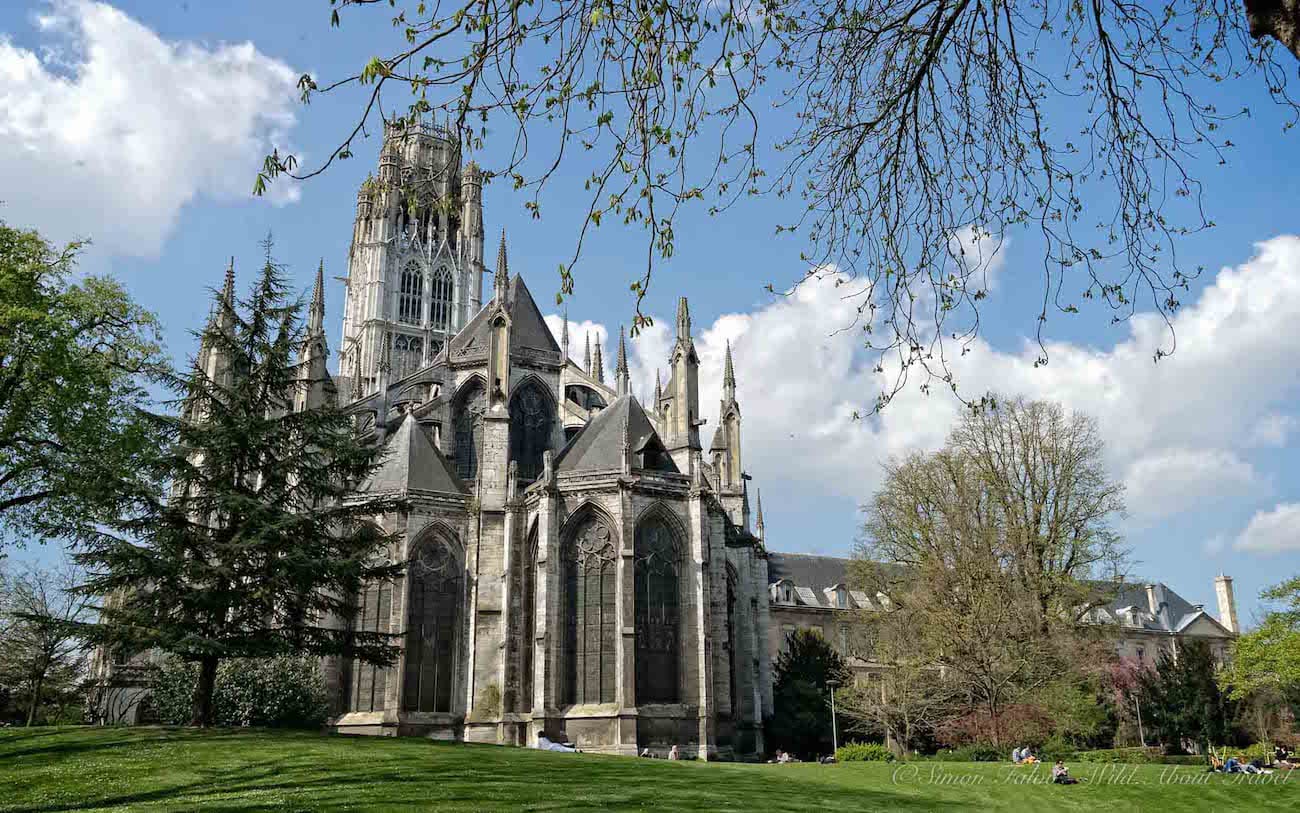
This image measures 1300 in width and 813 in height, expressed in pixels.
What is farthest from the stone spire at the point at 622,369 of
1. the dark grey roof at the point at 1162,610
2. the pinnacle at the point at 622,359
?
the dark grey roof at the point at 1162,610

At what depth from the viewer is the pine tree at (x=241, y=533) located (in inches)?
814

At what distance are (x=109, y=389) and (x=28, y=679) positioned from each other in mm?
Answer: 20083

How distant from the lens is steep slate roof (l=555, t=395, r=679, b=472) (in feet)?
106

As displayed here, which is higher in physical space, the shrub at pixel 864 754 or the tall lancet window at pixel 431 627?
the tall lancet window at pixel 431 627

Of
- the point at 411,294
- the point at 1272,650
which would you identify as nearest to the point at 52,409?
the point at 1272,650

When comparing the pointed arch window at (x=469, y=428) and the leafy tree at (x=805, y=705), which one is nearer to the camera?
the leafy tree at (x=805, y=705)

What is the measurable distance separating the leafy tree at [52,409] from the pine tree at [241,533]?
722 millimetres

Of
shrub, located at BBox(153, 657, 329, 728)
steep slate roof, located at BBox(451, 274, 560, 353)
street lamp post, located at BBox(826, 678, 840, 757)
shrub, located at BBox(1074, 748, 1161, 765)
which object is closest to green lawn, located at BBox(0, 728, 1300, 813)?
shrub, located at BBox(1074, 748, 1161, 765)

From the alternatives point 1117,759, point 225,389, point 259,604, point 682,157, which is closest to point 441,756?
point 259,604

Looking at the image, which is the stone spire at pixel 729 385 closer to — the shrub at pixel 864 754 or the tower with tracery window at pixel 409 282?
the shrub at pixel 864 754

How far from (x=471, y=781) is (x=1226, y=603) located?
64222mm

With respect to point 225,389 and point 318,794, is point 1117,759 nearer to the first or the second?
point 318,794

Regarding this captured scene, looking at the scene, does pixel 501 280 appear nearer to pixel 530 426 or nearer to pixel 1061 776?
pixel 530 426

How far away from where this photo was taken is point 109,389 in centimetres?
2270
